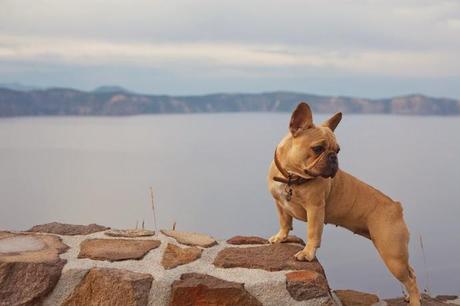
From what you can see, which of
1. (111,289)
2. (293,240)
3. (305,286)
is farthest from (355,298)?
(111,289)

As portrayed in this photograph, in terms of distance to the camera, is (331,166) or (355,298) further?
(355,298)

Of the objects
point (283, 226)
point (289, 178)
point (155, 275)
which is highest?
point (289, 178)

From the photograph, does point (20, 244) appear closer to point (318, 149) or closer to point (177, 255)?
point (177, 255)

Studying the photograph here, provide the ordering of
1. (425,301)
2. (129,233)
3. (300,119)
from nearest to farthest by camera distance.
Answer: (300,119)
(129,233)
(425,301)

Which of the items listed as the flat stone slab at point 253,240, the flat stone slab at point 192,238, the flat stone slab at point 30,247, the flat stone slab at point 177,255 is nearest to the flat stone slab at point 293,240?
the flat stone slab at point 253,240

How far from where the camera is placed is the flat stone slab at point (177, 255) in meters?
5.18

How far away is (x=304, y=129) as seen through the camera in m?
4.82

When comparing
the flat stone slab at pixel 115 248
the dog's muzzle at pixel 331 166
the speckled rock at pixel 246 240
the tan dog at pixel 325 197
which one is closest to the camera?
the dog's muzzle at pixel 331 166

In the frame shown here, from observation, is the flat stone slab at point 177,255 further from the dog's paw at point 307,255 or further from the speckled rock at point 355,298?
the speckled rock at point 355,298

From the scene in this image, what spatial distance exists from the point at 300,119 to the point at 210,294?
1.47 metres

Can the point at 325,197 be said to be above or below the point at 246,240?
above

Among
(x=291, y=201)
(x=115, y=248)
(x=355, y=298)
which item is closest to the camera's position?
(x=291, y=201)

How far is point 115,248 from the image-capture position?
17.9 ft

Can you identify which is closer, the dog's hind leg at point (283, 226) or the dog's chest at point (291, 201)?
the dog's chest at point (291, 201)
